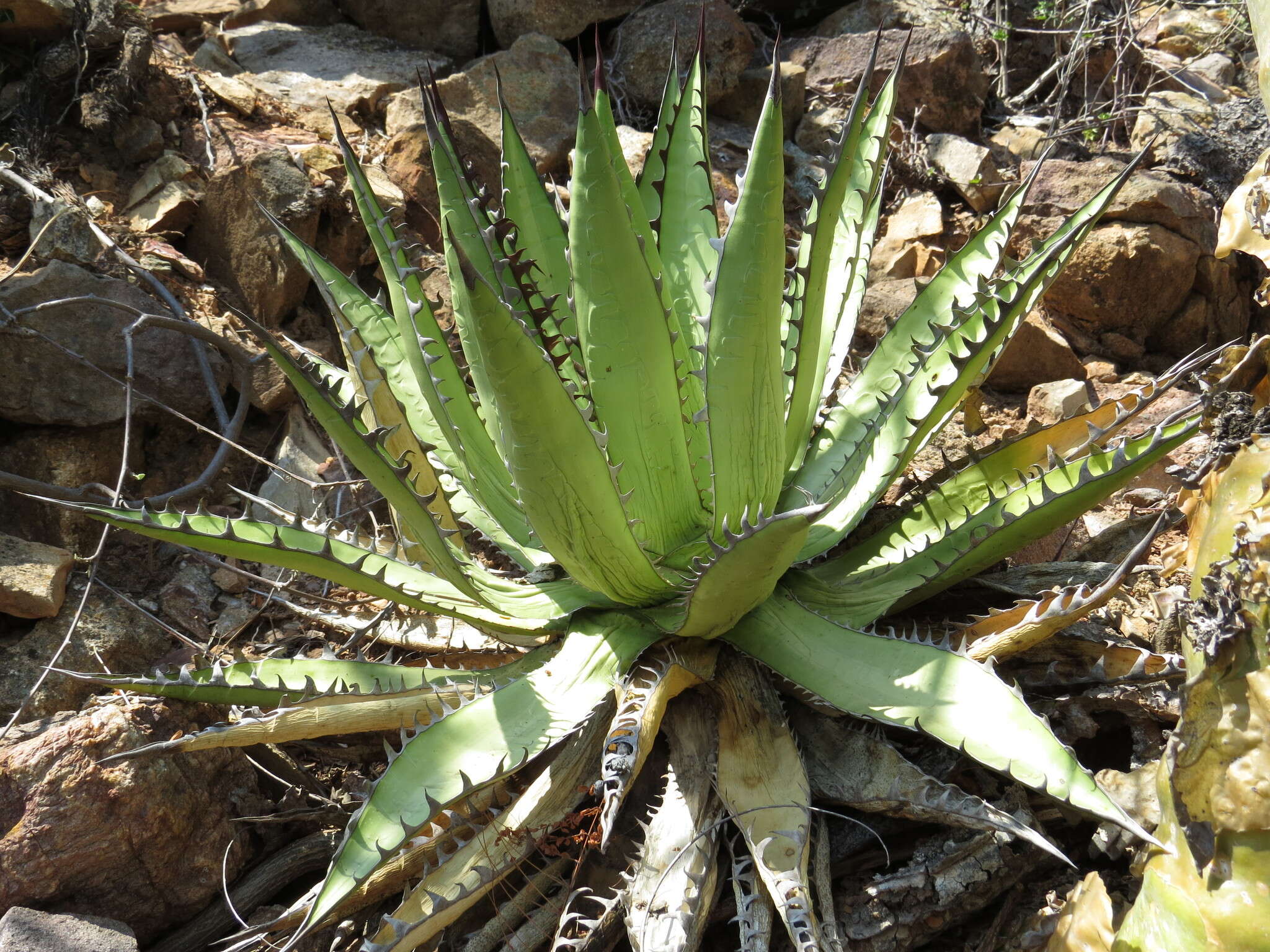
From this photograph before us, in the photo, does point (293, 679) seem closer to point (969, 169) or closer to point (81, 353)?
point (81, 353)

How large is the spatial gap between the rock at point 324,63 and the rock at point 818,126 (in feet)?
4.15

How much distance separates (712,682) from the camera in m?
1.76

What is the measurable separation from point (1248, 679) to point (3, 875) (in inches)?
74.2

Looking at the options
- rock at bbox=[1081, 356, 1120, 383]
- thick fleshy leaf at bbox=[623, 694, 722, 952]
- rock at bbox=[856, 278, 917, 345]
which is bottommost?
thick fleshy leaf at bbox=[623, 694, 722, 952]

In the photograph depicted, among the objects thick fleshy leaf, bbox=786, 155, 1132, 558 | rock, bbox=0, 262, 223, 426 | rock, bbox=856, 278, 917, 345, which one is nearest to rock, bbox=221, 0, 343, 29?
rock, bbox=0, 262, 223, 426

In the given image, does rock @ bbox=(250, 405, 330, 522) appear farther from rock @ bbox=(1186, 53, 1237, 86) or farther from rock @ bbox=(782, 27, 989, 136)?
rock @ bbox=(1186, 53, 1237, 86)

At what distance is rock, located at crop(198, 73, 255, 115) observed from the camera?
311cm

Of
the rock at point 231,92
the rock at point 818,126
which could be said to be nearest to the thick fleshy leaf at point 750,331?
the rock at point 818,126

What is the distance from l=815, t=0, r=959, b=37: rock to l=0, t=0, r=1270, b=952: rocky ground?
2 centimetres

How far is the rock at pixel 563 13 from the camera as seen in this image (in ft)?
11.6

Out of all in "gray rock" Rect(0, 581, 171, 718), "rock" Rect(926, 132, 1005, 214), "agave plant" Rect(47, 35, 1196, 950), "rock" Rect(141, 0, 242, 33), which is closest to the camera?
"agave plant" Rect(47, 35, 1196, 950)

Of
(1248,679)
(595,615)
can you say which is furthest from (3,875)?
(1248,679)

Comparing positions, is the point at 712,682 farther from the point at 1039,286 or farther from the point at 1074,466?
the point at 1039,286

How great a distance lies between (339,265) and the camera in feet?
9.41
